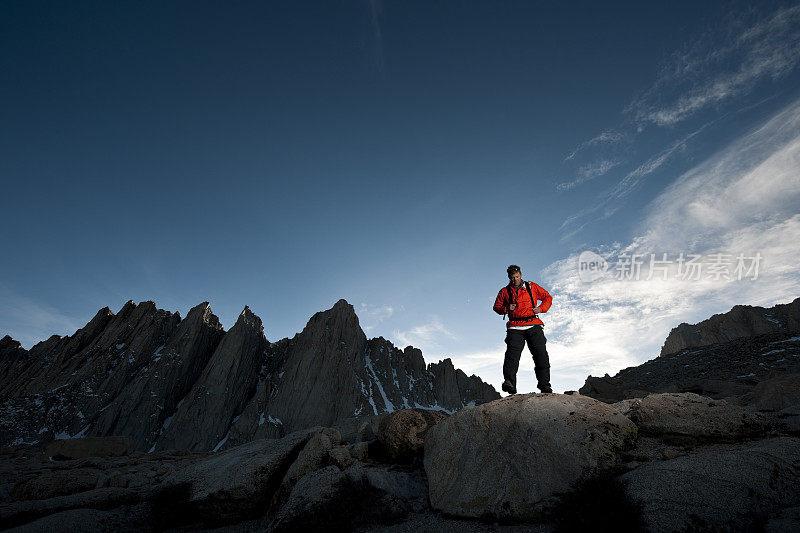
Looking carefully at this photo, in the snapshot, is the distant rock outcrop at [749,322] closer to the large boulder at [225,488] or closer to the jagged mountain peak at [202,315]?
the large boulder at [225,488]

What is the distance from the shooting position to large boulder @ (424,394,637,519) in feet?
14.5

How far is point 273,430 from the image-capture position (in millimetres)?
66250

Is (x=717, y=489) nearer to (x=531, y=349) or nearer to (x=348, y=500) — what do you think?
(x=348, y=500)

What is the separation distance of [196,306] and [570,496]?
89425 millimetres

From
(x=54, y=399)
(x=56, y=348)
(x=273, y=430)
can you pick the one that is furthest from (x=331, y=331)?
(x=56, y=348)

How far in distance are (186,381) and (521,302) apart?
8308 cm

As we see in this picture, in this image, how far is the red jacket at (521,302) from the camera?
8266mm

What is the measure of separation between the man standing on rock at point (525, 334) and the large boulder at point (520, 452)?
7.14 feet

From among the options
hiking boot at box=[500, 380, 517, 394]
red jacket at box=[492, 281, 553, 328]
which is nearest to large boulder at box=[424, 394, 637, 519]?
hiking boot at box=[500, 380, 517, 394]

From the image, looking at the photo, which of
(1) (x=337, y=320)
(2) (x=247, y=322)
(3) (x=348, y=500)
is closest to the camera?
(3) (x=348, y=500)

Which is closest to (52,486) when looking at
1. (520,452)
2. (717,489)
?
(520,452)

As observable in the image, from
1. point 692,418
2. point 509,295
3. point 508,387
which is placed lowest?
point 692,418

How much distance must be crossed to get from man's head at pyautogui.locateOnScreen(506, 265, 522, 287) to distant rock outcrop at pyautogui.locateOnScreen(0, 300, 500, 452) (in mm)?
68724

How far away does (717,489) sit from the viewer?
3.25m
